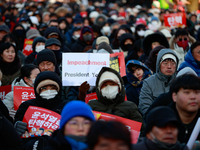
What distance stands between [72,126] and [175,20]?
30.9 feet

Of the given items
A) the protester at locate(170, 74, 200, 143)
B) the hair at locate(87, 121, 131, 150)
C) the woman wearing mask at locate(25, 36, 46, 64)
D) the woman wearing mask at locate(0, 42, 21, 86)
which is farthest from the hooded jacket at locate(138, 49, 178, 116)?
the woman wearing mask at locate(25, 36, 46, 64)

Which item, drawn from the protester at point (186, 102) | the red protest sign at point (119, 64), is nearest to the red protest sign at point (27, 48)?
the red protest sign at point (119, 64)

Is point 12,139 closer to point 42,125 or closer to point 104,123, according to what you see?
point 42,125

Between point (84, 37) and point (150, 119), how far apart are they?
7147 millimetres

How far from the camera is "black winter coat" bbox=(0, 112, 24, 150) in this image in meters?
3.79

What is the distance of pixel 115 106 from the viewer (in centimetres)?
486

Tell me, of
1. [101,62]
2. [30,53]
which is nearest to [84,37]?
[30,53]

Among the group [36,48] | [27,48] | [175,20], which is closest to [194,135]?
[36,48]

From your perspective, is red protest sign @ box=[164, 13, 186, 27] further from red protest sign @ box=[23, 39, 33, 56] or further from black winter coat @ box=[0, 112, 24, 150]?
black winter coat @ box=[0, 112, 24, 150]

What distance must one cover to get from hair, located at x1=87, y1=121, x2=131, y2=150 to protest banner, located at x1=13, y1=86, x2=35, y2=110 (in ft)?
10.8

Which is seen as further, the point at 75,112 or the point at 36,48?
the point at 36,48

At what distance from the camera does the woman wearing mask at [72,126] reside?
10.7 feet

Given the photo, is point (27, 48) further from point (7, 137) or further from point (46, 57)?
point (7, 137)

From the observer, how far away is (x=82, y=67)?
19.9ft
